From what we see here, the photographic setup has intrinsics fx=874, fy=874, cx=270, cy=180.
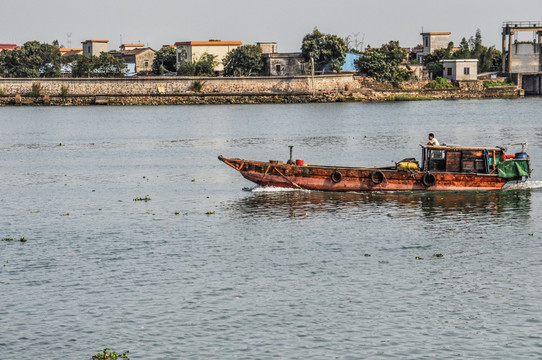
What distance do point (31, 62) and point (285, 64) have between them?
139ft

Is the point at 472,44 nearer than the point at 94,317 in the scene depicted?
No

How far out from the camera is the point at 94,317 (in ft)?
75.6

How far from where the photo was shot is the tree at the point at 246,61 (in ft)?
486

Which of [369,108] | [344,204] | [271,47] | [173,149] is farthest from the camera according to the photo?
[271,47]

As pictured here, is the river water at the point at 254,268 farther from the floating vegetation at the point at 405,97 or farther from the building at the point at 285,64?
the building at the point at 285,64

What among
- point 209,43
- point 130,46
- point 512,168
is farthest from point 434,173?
point 130,46

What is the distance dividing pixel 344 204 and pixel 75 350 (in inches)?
768

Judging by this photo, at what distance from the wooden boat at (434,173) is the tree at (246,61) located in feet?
353

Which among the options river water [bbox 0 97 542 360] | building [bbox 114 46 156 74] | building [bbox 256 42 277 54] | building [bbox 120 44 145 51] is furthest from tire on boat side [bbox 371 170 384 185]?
building [bbox 120 44 145 51]

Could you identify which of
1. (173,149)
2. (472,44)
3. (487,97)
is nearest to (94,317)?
(173,149)

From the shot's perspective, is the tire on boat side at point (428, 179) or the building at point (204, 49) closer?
the tire on boat side at point (428, 179)

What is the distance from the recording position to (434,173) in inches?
1575

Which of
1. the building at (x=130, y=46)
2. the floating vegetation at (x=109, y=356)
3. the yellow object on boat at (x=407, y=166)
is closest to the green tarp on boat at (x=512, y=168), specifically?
the yellow object on boat at (x=407, y=166)

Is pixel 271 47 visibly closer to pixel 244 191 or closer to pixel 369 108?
pixel 369 108
